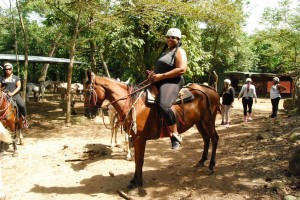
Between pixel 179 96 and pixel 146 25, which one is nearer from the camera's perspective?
pixel 179 96

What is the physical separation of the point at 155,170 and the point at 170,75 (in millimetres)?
2953

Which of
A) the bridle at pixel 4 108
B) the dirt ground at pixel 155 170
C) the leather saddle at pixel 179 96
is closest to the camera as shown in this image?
the dirt ground at pixel 155 170

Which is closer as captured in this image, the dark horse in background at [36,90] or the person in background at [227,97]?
the person in background at [227,97]

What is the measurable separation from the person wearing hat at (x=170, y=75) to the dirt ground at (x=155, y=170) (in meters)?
1.30

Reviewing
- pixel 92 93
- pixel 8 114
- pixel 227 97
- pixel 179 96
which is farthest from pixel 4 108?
pixel 227 97

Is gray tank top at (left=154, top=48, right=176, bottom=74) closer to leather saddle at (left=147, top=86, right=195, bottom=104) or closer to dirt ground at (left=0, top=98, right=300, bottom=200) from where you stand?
leather saddle at (left=147, top=86, right=195, bottom=104)

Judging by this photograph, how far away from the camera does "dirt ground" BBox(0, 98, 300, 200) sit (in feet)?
19.6

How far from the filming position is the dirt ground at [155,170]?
19.6 feet

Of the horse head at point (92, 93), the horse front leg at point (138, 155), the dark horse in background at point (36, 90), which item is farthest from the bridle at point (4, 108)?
the dark horse in background at point (36, 90)

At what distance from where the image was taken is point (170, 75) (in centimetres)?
572

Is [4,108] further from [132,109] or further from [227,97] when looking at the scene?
[227,97]

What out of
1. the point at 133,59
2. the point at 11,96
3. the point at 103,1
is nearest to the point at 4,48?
the point at 133,59

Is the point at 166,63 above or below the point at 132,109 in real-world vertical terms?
above

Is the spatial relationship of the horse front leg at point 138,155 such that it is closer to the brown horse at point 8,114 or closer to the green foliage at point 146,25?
the brown horse at point 8,114
